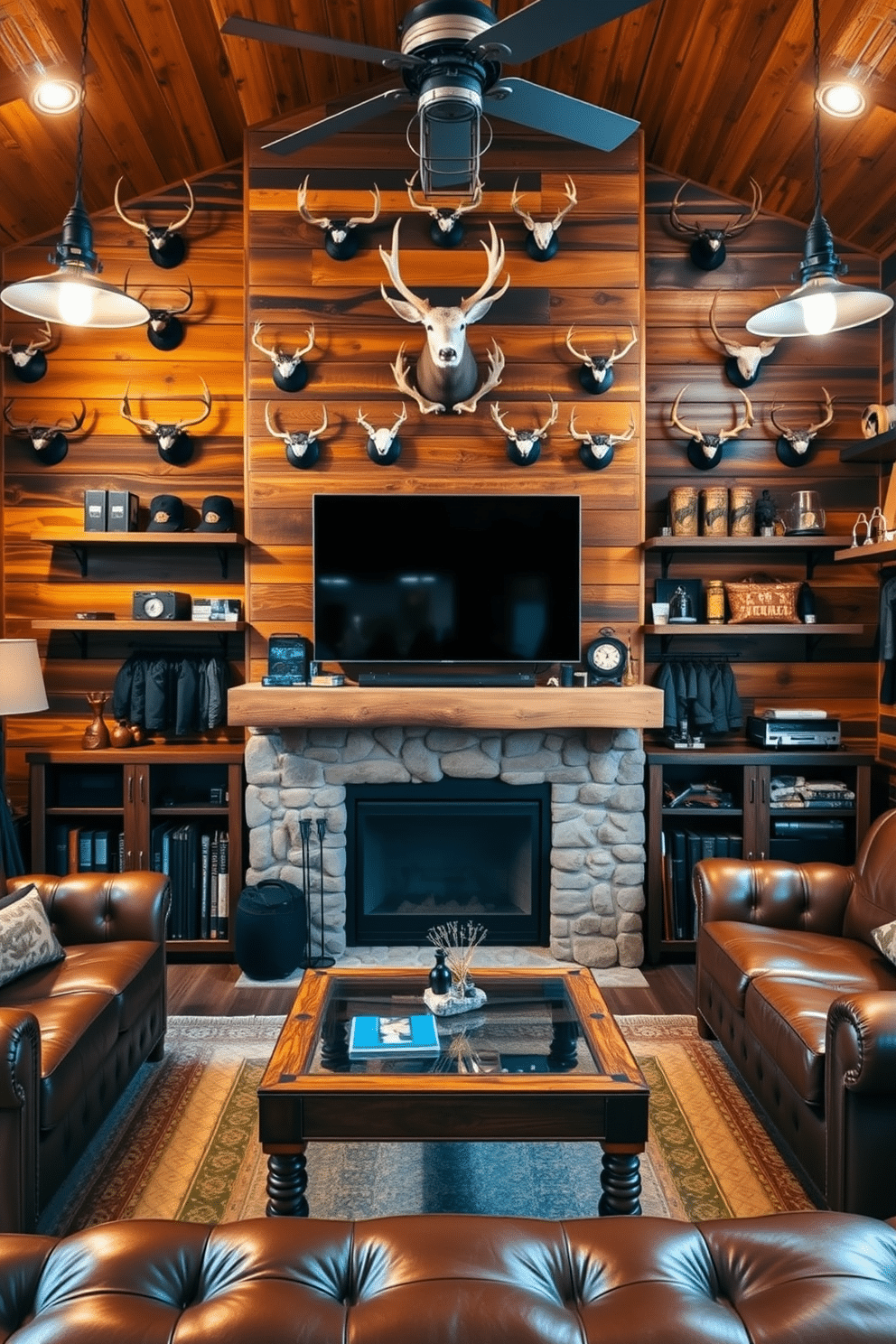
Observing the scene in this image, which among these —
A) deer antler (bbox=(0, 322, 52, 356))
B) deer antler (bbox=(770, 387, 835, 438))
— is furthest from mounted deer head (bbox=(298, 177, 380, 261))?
deer antler (bbox=(770, 387, 835, 438))

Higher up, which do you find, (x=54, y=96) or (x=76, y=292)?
(x=54, y=96)

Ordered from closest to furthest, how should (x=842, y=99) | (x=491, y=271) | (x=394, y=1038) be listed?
(x=394, y=1038) < (x=842, y=99) < (x=491, y=271)

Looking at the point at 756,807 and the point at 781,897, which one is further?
the point at 756,807

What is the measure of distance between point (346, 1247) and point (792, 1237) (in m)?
0.67

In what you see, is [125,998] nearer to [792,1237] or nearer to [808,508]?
[792,1237]

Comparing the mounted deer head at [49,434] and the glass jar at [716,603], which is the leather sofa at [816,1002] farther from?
the mounted deer head at [49,434]

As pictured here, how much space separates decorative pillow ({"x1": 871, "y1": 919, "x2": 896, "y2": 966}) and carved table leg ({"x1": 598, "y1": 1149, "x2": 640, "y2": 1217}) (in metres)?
1.12

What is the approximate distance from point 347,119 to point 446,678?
8.07ft

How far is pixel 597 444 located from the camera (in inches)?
173

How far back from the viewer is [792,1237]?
145 centimetres

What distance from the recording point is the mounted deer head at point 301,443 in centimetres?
438

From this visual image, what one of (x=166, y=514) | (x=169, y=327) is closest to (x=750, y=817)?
(x=166, y=514)

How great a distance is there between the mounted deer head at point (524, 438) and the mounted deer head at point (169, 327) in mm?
1604

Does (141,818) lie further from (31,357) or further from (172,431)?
(31,357)
